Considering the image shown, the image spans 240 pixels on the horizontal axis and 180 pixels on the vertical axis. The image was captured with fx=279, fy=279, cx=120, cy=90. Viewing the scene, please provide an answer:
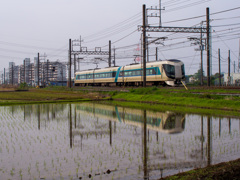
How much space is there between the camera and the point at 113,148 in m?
8.88

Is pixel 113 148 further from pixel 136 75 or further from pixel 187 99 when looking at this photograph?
pixel 136 75

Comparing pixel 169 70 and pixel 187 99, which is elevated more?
pixel 169 70

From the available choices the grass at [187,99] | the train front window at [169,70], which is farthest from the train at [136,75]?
the grass at [187,99]

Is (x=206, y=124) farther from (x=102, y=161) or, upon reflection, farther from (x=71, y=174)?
(x=71, y=174)

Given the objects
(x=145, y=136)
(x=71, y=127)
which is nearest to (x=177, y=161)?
(x=145, y=136)

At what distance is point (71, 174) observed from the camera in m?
6.35

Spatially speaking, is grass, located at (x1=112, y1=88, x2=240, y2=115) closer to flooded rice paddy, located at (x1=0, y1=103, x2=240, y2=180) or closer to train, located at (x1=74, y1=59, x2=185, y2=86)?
train, located at (x1=74, y1=59, x2=185, y2=86)

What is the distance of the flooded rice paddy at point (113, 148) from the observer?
6621 mm

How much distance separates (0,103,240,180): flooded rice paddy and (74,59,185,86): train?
20.0 meters

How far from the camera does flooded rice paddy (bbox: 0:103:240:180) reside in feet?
21.7

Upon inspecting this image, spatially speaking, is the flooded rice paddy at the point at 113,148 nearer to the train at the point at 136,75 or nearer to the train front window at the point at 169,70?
the train front window at the point at 169,70

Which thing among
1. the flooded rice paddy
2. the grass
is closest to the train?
the grass

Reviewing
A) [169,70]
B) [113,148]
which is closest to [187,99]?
[169,70]

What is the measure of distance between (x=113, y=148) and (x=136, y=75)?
30939 mm
